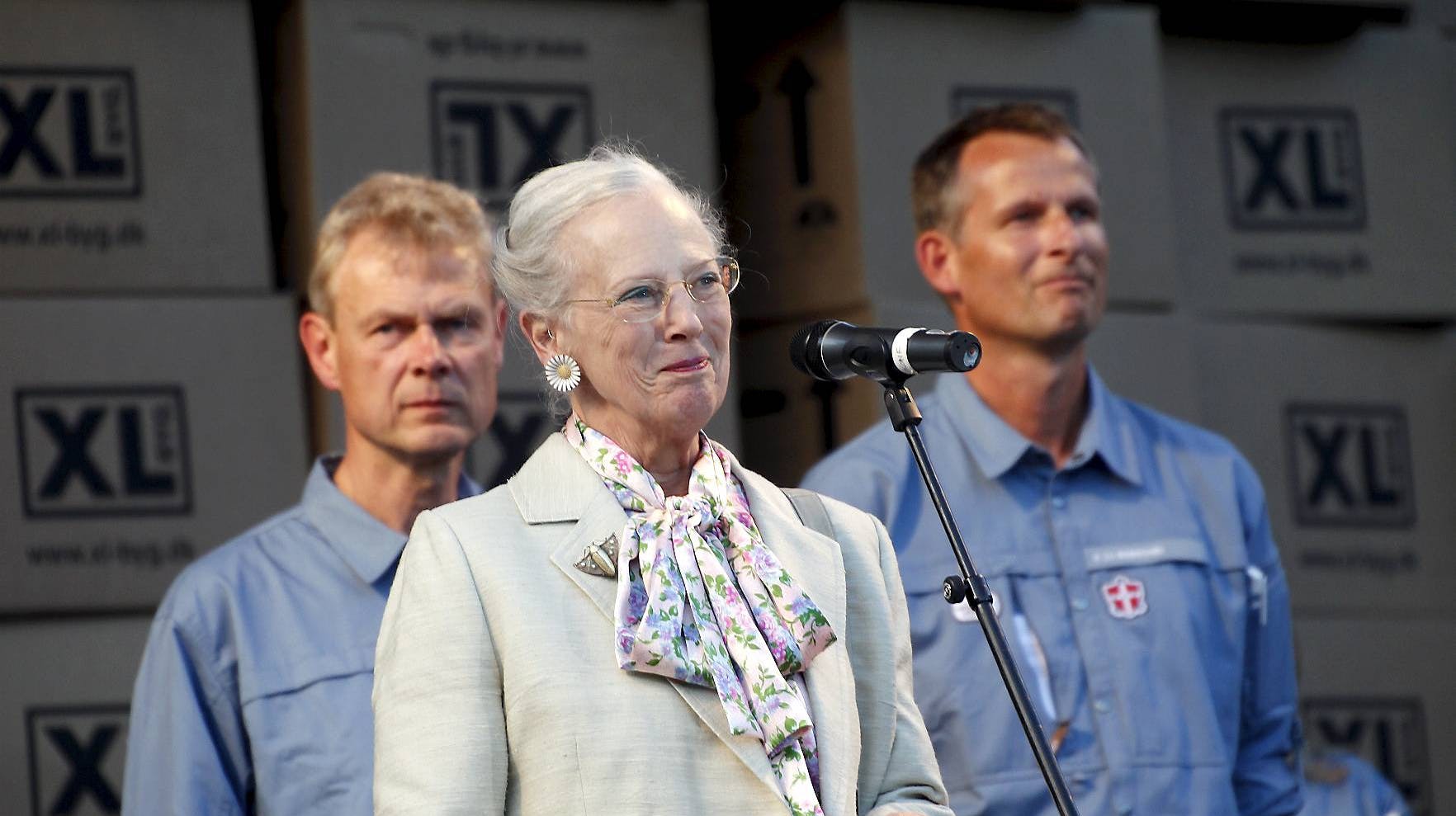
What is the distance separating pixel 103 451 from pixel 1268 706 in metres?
1.78

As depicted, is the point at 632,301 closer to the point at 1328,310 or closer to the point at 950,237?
the point at 950,237

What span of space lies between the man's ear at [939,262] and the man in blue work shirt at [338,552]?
2.26 feet

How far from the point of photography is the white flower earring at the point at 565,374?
2.07 m

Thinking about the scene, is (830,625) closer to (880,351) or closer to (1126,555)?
(880,351)

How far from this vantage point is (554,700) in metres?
1.88

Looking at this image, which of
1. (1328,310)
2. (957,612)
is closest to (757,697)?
(957,612)

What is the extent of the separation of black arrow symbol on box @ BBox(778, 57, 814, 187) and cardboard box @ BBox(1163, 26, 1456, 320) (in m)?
0.71

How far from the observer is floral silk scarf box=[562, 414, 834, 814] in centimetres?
190

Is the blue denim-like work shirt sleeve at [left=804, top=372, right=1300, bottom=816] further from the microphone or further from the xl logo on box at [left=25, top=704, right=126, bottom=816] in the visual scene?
the xl logo on box at [left=25, top=704, right=126, bottom=816]

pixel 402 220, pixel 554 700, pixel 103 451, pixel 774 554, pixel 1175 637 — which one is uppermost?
pixel 402 220

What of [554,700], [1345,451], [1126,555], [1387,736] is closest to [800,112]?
[1126,555]

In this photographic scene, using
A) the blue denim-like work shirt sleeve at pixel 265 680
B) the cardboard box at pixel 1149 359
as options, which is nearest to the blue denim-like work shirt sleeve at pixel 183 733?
the blue denim-like work shirt sleeve at pixel 265 680

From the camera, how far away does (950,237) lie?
3.19 metres

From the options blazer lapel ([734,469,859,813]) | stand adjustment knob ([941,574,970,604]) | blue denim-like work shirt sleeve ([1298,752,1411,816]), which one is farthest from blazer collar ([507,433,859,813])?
blue denim-like work shirt sleeve ([1298,752,1411,816])
